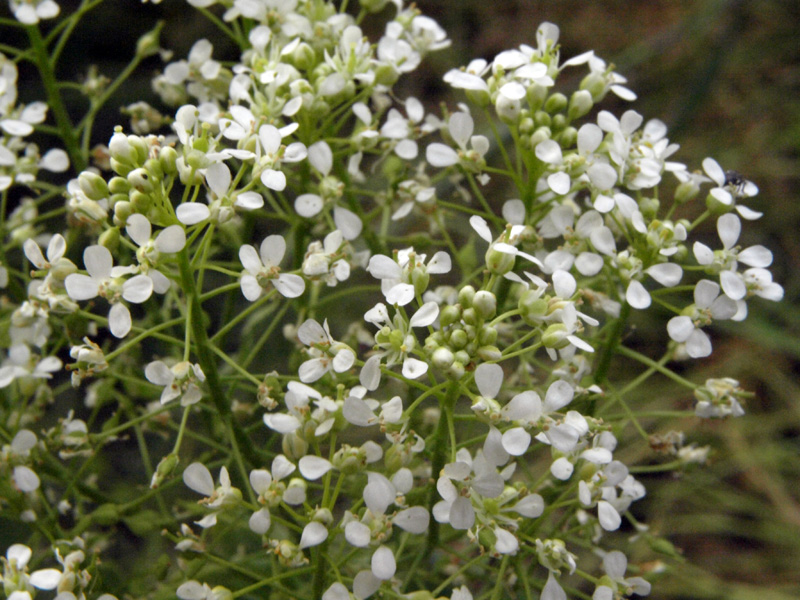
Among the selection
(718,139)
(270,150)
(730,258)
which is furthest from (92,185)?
(718,139)

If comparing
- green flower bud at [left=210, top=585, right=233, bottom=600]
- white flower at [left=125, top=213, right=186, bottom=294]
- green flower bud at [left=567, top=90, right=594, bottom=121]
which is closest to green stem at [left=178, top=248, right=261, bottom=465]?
white flower at [left=125, top=213, right=186, bottom=294]

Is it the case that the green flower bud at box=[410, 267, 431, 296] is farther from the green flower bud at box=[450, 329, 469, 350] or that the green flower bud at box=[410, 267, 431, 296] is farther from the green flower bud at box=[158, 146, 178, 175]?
the green flower bud at box=[158, 146, 178, 175]

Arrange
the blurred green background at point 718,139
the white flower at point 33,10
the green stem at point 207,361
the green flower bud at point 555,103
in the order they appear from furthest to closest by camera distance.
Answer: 1. the blurred green background at point 718,139
2. the white flower at point 33,10
3. the green flower bud at point 555,103
4. the green stem at point 207,361

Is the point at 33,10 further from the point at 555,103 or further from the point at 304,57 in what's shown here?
the point at 555,103

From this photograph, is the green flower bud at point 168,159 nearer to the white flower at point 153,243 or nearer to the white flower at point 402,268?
the white flower at point 153,243

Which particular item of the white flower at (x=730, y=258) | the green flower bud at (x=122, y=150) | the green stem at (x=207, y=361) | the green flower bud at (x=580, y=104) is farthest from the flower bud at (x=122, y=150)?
the white flower at (x=730, y=258)

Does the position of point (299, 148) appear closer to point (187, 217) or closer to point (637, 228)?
point (187, 217)
